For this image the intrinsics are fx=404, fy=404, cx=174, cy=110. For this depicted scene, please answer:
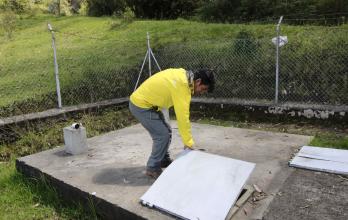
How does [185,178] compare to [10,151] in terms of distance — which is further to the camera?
[10,151]

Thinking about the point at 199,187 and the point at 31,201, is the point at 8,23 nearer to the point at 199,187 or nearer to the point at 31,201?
the point at 31,201

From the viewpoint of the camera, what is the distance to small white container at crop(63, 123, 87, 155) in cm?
523

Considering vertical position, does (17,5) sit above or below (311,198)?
above

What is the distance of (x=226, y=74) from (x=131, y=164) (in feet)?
13.4

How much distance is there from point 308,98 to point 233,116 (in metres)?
1.38

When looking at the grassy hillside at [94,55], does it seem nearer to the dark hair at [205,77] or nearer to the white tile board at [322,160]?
the white tile board at [322,160]

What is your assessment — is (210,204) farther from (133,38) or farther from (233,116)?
(133,38)

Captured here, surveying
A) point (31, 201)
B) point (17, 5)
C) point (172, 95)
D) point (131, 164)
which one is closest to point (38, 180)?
point (31, 201)

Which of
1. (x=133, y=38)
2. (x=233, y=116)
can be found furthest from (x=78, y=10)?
(x=233, y=116)

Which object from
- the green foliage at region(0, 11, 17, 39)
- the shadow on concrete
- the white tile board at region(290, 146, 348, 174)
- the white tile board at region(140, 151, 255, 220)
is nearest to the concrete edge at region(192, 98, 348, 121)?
the white tile board at region(290, 146, 348, 174)

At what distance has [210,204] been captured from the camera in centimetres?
346

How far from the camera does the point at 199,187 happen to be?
3646 millimetres

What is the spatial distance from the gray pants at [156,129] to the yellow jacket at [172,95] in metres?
0.07

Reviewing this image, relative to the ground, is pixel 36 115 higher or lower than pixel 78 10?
lower
